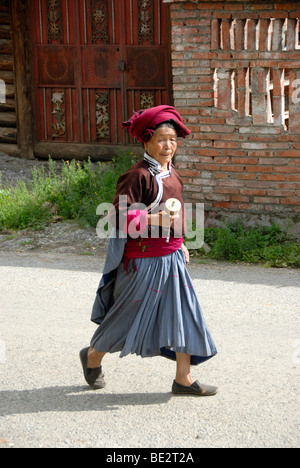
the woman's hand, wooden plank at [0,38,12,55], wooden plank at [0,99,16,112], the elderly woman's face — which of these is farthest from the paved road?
wooden plank at [0,38,12,55]

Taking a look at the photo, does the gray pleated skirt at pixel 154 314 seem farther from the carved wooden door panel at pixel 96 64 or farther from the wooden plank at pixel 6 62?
the wooden plank at pixel 6 62

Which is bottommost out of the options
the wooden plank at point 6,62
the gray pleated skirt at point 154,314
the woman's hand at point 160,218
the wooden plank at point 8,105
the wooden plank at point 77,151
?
the gray pleated skirt at point 154,314

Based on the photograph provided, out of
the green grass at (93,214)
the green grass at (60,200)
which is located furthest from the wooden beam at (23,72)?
the green grass at (60,200)

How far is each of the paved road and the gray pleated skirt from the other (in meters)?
0.33

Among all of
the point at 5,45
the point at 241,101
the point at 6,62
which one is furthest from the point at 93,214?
the point at 5,45

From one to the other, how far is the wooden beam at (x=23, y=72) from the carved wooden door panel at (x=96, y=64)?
0.36ft

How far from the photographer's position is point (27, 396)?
13.7ft

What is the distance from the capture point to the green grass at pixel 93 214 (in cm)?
695

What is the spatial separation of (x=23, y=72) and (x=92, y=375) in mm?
7051

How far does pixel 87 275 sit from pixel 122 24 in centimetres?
449

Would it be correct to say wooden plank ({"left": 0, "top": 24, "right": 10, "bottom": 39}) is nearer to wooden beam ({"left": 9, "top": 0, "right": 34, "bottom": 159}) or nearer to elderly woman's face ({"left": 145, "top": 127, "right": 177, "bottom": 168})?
wooden beam ({"left": 9, "top": 0, "right": 34, "bottom": 159})

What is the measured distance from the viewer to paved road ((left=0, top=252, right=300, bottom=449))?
143 inches

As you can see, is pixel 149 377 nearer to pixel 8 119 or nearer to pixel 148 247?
pixel 148 247

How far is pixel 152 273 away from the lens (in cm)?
399
